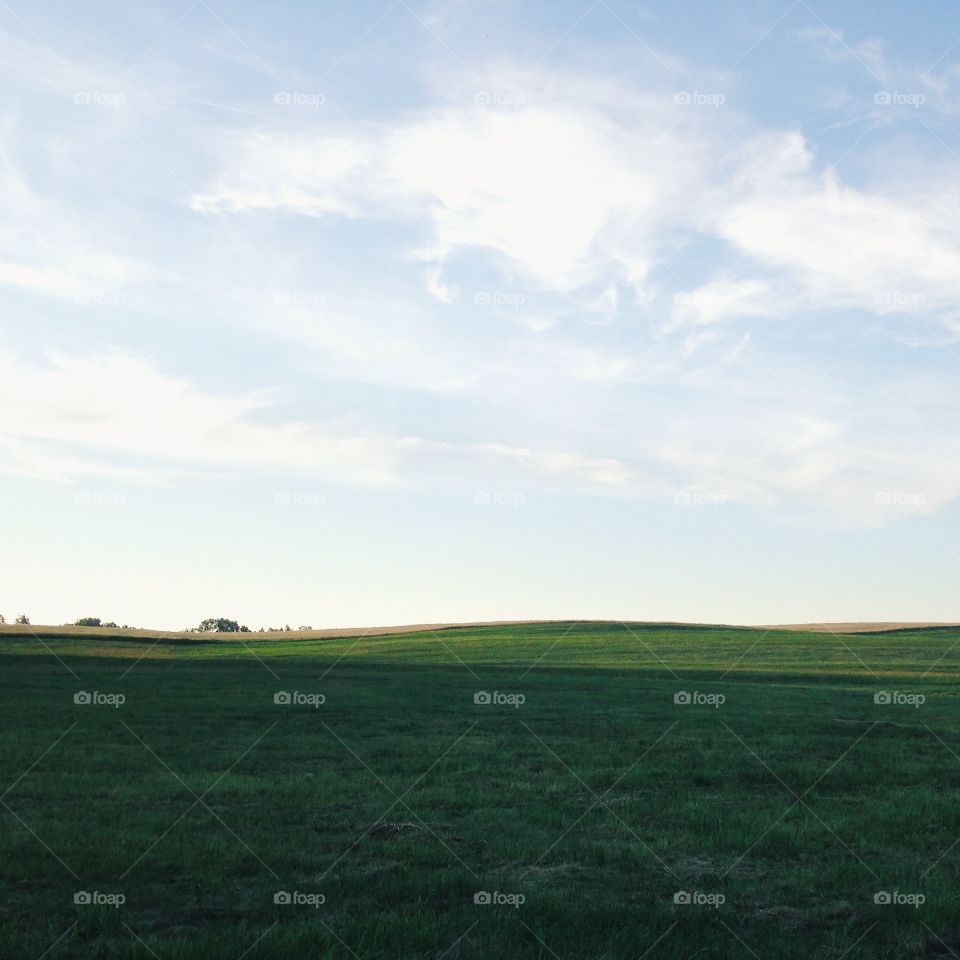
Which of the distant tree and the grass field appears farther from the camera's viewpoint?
the distant tree

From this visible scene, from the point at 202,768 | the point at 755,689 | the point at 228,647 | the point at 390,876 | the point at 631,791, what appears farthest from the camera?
the point at 228,647

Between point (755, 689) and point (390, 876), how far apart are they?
1245 inches

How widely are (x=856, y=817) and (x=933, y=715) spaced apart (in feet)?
56.9

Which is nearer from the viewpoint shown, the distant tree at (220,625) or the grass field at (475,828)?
the grass field at (475,828)

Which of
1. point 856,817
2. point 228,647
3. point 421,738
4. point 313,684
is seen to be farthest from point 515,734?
point 228,647

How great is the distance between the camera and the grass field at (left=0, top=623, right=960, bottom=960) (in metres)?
8.56

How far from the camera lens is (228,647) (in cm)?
7556

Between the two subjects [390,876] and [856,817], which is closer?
[390,876]

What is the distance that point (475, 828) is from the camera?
12672mm

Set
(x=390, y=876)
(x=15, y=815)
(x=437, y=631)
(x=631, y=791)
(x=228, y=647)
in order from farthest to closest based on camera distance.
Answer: (x=437, y=631) → (x=228, y=647) → (x=631, y=791) → (x=15, y=815) → (x=390, y=876)

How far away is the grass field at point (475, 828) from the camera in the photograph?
28.1 feet

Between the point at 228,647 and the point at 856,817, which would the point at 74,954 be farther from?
the point at 228,647

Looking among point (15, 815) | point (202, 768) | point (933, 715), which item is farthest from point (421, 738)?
point (933, 715)

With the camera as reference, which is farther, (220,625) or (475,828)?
(220,625)
